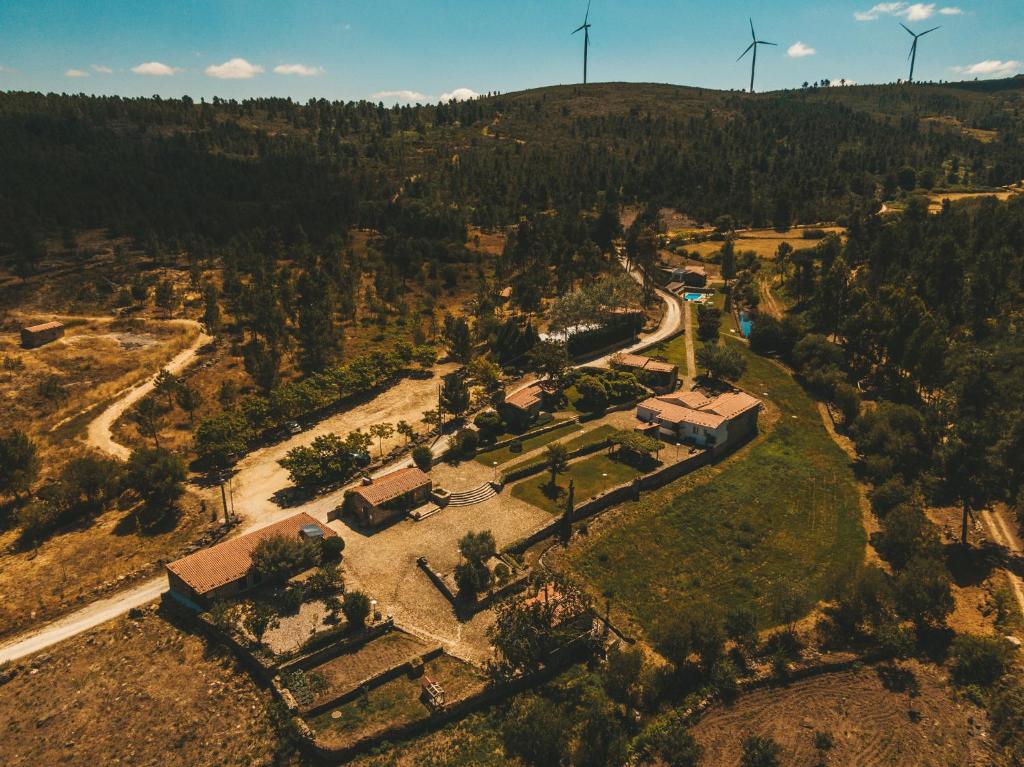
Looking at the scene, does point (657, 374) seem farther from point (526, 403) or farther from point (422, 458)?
point (422, 458)

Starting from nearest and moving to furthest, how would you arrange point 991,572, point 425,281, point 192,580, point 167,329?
1. point 192,580
2. point 991,572
3. point 167,329
4. point 425,281

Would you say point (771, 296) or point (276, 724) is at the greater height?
point (771, 296)

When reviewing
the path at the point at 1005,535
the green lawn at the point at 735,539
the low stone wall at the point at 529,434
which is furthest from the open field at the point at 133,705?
the path at the point at 1005,535

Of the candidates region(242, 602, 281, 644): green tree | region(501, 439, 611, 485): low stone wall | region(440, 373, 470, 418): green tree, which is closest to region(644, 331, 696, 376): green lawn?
region(501, 439, 611, 485): low stone wall

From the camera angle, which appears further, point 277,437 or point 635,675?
point 277,437

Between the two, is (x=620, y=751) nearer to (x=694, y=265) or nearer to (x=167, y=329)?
(x=167, y=329)

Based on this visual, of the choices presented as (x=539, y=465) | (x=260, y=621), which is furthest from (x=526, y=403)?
(x=260, y=621)

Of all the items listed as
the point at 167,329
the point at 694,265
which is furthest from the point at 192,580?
the point at 694,265
